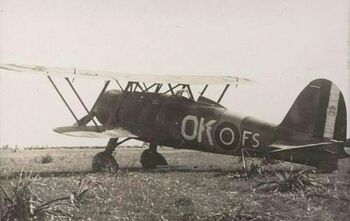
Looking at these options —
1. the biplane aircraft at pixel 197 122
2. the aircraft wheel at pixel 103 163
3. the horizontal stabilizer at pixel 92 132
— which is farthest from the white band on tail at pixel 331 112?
the aircraft wheel at pixel 103 163

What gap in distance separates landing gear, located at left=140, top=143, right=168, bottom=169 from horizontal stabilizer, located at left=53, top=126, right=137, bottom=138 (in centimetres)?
48

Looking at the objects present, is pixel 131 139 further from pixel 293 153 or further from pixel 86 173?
pixel 293 153

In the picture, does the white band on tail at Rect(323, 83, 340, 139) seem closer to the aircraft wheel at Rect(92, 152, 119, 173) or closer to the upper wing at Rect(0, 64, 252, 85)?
the upper wing at Rect(0, 64, 252, 85)

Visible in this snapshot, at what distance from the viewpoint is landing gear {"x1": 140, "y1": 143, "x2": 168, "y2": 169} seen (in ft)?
24.8

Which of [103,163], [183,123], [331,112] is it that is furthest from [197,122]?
[331,112]

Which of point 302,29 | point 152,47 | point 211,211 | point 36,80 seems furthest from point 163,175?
point 302,29

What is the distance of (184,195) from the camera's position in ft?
18.8

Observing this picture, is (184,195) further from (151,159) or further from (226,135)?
(151,159)

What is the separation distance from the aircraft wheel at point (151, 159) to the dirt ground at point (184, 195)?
2.16 ft

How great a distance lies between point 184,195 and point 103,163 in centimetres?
174

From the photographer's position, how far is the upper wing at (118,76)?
653cm

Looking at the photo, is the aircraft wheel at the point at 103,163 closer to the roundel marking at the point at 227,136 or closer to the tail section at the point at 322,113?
the roundel marking at the point at 227,136

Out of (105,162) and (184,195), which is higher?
(105,162)

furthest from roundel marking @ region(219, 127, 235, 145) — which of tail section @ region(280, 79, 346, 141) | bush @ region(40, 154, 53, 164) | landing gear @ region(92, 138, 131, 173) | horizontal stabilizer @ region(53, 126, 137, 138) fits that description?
bush @ region(40, 154, 53, 164)
